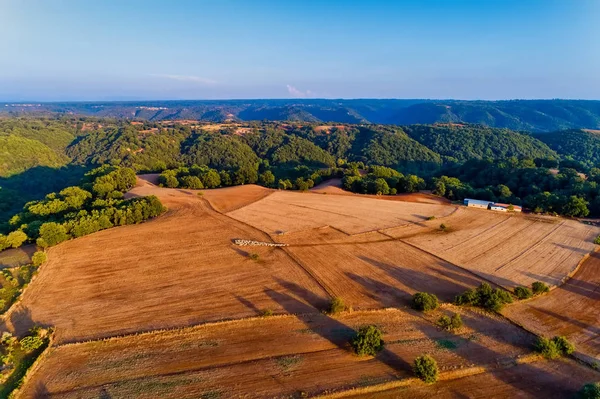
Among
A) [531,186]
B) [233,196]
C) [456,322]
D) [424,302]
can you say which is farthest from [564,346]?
[531,186]

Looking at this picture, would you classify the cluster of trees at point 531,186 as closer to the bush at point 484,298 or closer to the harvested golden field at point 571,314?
the harvested golden field at point 571,314

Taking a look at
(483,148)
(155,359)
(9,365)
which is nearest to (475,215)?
(155,359)

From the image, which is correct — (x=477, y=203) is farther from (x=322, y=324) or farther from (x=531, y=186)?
(x=322, y=324)

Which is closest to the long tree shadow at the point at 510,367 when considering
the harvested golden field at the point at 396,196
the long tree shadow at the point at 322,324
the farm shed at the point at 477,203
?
the long tree shadow at the point at 322,324

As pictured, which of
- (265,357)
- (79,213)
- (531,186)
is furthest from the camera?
(531,186)

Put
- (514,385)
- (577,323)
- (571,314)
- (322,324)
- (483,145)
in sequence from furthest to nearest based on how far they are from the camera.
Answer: (483,145)
(571,314)
(577,323)
(322,324)
(514,385)

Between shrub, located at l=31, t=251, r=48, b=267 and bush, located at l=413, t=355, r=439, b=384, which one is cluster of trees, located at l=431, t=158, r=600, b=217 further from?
Result: shrub, located at l=31, t=251, r=48, b=267

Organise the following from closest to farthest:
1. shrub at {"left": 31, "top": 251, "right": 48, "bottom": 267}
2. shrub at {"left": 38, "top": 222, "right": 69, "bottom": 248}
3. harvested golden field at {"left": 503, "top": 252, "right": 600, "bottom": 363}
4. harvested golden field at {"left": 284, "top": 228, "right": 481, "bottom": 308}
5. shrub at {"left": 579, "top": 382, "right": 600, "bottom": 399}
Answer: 1. shrub at {"left": 579, "top": 382, "right": 600, "bottom": 399}
2. harvested golden field at {"left": 503, "top": 252, "right": 600, "bottom": 363}
3. harvested golden field at {"left": 284, "top": 228, "right": 481, "bottom": 308}
4. shrub at {"left": 31, "top": 251, "right": 48, "bottom": 267}
5. shrub at {"left": 38, "top": 222, "right": 69, "bottom": 248}

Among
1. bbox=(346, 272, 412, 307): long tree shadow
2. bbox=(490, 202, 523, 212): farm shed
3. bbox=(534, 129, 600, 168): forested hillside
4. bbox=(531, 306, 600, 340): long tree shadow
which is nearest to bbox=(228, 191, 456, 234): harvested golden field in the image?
bbox=(490, 202, 523, 212): farm shed
